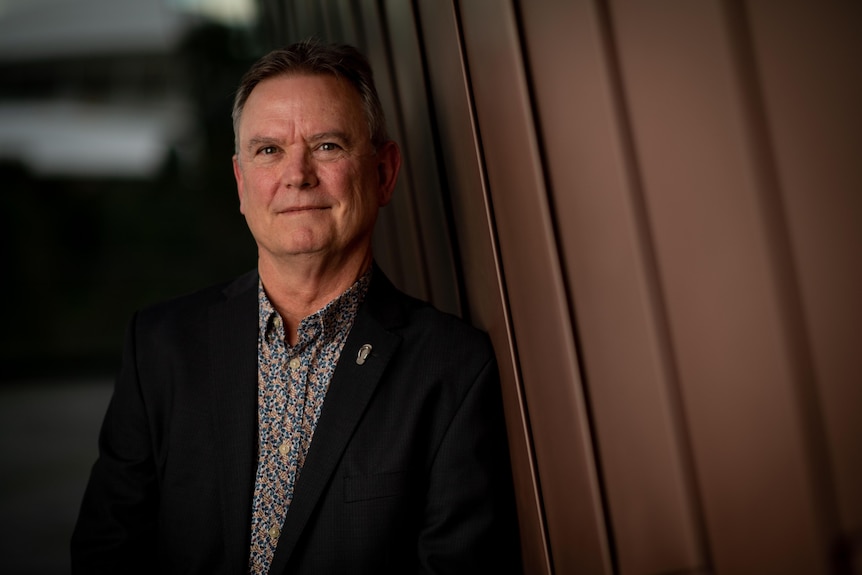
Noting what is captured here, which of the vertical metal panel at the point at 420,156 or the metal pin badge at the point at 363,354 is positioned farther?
the vertical metal panel at the point at 420,156

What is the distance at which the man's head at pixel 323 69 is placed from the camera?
5.77ft

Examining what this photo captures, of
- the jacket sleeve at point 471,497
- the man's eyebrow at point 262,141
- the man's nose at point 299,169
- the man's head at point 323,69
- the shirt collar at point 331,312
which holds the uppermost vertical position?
the man's head at point 323,69

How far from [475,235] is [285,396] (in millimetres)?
581

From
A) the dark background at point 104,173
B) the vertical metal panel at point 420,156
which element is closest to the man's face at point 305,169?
the vertical metal panel at point 420,156

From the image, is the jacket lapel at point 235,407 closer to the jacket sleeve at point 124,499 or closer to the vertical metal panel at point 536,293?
the jacket sleeve at point 124,499

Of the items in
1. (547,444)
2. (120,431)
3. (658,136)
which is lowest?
(547,444)

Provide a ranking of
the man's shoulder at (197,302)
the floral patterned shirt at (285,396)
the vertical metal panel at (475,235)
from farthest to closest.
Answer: the man's shoulder at (197,302) → the floral patterned shirt at (285,396) → the vertical metal panel at (475,235)

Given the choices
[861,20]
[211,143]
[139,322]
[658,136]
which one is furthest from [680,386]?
[211,143]

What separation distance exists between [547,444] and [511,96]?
1.97ft

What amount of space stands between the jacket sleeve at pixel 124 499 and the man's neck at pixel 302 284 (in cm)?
39

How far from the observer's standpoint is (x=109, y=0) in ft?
44.3

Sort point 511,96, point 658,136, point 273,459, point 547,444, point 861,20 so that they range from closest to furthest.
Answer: point 861,20 → point 658,136 → point 511,96 → point 547,444 → point 273,459

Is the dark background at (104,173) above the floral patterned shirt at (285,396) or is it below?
above

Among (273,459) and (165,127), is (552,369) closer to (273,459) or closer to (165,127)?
(273,459)
